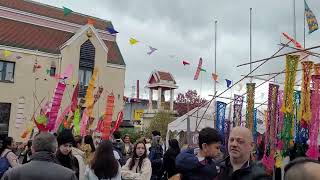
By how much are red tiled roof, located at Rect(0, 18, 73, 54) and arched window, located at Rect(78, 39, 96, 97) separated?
151 cm

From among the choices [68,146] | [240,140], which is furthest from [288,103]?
[240,140]

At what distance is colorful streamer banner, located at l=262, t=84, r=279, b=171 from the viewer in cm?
993

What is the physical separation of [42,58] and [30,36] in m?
1.69

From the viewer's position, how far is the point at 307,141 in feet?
32.0

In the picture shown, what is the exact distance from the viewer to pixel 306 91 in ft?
31.9

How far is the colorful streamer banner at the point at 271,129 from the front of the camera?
9.93m

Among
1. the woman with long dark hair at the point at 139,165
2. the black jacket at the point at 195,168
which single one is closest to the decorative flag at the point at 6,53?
the woman with long dark hair at the point at 139,165

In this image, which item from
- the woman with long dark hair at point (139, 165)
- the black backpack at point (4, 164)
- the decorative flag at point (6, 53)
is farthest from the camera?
the decorative flag at point (6, 53)

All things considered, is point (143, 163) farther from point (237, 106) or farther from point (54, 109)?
point (237, 106)

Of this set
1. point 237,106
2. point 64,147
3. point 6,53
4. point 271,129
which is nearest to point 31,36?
point 6,53

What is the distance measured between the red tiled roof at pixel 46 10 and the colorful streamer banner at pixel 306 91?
22.1 m

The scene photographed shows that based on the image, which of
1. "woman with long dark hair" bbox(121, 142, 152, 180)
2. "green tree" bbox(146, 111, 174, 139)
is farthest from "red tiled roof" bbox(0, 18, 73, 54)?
"woman with long dark hair" bbox(121, 142, 152, 180)

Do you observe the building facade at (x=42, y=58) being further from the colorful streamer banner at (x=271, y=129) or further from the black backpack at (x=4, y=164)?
the black backpack at (x=4, y=164)

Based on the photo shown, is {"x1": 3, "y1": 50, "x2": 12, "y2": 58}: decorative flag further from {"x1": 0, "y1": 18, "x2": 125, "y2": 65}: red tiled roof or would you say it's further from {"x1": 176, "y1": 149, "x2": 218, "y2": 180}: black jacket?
{"x1": 176, "y1": 149, "x2": 218, "y2": 180}: black jacket
